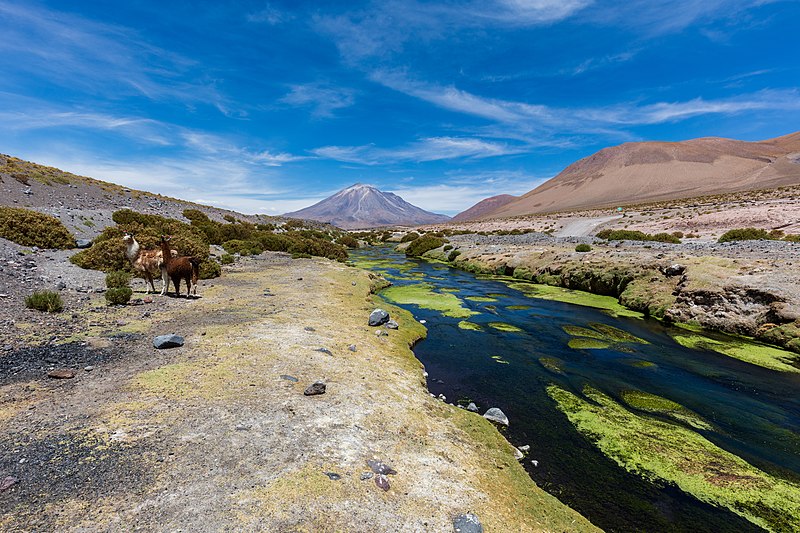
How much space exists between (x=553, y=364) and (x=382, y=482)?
8.33m

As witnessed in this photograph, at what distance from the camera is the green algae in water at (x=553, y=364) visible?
425 inches

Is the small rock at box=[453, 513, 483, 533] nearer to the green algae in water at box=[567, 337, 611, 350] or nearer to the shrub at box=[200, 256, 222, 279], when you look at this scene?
the green algae in water at box=[567, 337, 611, 350]

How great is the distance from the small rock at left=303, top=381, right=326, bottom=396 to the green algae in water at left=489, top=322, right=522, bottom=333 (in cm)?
970

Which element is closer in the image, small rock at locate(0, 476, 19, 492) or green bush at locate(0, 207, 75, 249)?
small rock at locate(0, 476, 19, 492)

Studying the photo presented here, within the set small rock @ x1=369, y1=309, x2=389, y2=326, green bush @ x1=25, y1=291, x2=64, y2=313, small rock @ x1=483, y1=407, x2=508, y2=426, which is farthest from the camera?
small rock @ x1=369, y1=309, x2=389, y2=326

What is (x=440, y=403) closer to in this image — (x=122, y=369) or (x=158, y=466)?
(x=158, y=466)

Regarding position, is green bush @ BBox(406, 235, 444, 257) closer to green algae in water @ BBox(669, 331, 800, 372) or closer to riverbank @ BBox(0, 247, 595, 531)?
green algae in water @ BBox(669, 331, 800, 372)

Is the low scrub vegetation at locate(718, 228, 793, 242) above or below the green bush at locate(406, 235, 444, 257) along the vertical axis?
above

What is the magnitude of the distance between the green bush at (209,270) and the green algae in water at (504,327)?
1482 cm

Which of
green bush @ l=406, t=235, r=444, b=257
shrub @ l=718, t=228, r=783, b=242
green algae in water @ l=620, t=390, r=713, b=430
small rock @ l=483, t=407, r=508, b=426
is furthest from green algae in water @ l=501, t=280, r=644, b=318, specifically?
green bush @ l=406, t=235, r=444, b=257

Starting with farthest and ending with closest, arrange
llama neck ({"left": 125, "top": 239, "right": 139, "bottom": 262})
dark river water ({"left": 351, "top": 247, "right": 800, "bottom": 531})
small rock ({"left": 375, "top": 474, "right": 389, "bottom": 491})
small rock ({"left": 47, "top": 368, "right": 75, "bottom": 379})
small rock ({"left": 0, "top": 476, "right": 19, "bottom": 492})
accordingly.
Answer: llama neck ({"left": 125, "top": 239, "right": 139, "bottom": 262}) < small rock ({"left": 47, "top": 368, "right": 75, "bottom": 379}) < dark river water ({"left": 351, "top": 247, "right": 800, "bottom": 531}) < small rock ({"left": 375, "top": 474, "right": 389, "bottom": 491}) < small rock ({"left": 0, "top": 476, "right": 19, "bottom": 492})

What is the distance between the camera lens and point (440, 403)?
25.6 feet

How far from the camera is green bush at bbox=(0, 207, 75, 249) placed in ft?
53.3

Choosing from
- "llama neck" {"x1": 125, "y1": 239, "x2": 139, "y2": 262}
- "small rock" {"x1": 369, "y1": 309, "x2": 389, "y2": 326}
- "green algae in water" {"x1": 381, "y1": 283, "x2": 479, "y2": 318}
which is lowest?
"green algae in water" {"x1": 381, "y1": 283, "x2": 479, "y2": 318}
